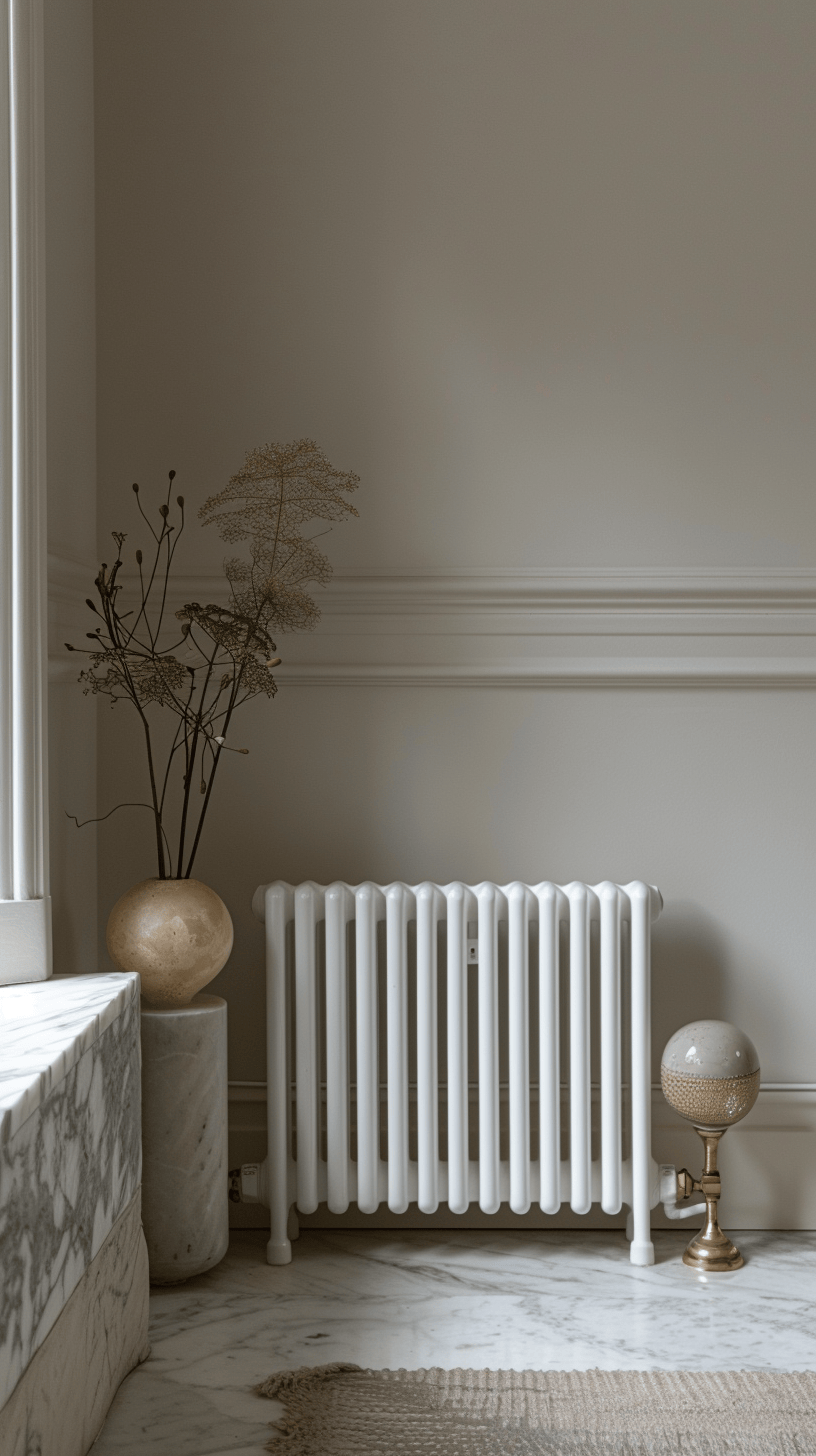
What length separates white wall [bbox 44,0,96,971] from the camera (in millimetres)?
2031

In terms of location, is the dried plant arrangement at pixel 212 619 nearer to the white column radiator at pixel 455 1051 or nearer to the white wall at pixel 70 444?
the white wall at pixel 70 444

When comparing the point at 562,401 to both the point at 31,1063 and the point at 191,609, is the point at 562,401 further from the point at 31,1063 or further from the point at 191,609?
the point at 31,1063

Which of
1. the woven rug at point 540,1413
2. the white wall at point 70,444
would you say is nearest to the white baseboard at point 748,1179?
the woven rug at point 540,1413

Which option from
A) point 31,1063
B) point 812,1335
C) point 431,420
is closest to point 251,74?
point 431,420

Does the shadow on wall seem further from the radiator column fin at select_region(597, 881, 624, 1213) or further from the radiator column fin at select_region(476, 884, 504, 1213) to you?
the radiator column fin at select_region(476, 884, 504, 1213)

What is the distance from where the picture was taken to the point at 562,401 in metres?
2.27

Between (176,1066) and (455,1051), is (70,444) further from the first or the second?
(455,1051)

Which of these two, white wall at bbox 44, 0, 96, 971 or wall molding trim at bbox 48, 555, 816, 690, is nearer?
white wall at bbox 44, 0, 96, 971

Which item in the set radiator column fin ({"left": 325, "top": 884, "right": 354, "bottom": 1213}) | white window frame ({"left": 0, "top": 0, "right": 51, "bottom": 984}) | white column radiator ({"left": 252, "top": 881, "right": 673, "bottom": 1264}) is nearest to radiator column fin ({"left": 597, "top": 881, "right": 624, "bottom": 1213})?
white column radiator ({"left": 252, "top": 881, "right": 673, "bottom": 1264})

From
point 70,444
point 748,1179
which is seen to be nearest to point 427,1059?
point 748,1179

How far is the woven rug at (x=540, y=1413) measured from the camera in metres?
1.52

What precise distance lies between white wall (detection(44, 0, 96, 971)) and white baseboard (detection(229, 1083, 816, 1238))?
0.71m

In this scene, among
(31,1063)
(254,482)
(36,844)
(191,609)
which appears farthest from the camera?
(254,482)

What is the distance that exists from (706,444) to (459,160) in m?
0.71
